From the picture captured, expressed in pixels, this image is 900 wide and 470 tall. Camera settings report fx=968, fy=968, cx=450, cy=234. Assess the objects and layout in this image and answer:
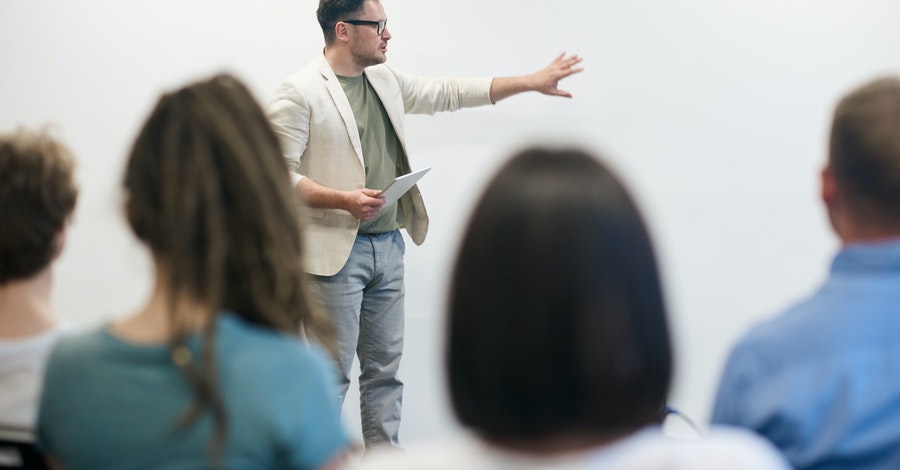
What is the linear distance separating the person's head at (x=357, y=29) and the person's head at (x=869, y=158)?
1933mm

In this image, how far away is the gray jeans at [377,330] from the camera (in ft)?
9.63

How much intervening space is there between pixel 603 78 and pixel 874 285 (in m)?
2.36

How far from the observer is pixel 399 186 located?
277 centimetres

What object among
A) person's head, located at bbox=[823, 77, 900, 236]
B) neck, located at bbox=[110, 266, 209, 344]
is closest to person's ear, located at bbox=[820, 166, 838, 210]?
person's head, located at bbox=[823, 77, 900, 236]

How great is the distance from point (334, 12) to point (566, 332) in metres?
2.43

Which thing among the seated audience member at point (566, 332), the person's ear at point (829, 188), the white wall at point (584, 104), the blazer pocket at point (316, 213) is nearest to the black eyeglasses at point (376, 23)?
the white wall at point (584, 104)

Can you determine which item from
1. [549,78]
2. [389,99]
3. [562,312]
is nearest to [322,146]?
[389,99]

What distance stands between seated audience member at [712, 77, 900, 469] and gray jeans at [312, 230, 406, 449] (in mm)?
1848

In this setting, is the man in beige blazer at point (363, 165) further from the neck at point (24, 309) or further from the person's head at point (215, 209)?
the person's head at point (215, 209)

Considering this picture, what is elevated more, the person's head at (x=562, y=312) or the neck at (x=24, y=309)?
the person's head at (x=562, y=312)

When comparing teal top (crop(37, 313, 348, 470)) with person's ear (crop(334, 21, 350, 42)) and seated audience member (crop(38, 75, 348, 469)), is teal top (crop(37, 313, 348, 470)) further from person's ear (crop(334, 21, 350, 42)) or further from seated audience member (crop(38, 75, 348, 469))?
person's ear (crop(334, 21, 350, 42))

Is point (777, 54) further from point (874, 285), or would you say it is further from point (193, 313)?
point (193, 313)

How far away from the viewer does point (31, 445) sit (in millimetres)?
1253

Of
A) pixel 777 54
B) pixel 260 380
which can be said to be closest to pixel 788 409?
pixel 260 380
